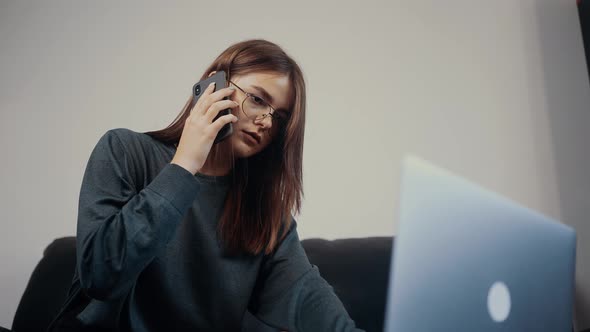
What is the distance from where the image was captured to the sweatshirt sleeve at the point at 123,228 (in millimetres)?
585

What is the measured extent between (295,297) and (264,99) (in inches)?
14.9

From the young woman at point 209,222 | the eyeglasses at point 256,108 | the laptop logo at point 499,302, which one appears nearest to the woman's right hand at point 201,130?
the young woman at point 209,222

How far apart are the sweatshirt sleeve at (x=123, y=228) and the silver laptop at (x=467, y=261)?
357 mm

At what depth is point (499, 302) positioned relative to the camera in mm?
439

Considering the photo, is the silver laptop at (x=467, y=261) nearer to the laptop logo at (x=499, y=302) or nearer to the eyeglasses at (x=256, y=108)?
the laptop logo at (x=499, y=302)

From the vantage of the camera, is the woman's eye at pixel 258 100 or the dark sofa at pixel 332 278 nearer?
the woman's eye at pixel 258 100

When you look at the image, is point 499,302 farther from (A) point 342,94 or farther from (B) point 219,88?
(A) point 342,94

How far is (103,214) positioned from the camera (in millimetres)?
632

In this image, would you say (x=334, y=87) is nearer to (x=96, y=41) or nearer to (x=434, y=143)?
(x=434, y=143)

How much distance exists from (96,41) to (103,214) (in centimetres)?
73

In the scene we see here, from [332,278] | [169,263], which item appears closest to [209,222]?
[169,263]

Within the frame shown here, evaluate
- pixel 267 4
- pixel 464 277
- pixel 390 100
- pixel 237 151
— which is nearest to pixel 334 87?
pixel 390 100

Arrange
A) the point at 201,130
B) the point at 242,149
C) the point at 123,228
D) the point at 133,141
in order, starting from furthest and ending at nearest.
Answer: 1. the point at 242,149
2. the point at 133,141
3. the point at 201,130
4. the point at 123,228

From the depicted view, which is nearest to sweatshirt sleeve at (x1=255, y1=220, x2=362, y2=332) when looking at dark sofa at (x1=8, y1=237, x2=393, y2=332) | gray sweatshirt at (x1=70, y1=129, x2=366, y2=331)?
gray sweatshirt at (x1=70, y1=129, x2=366, y2=331)
